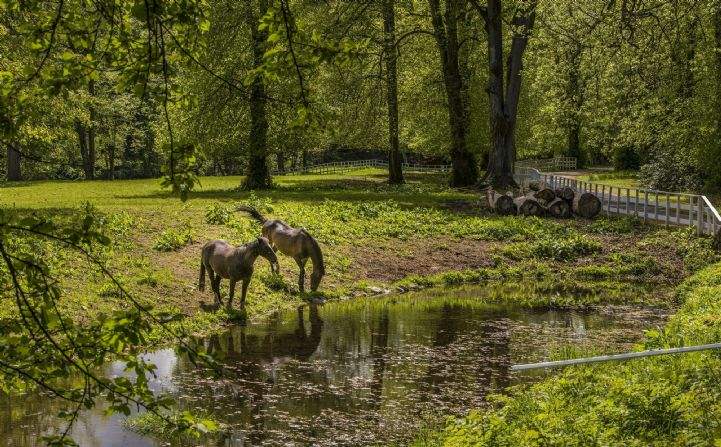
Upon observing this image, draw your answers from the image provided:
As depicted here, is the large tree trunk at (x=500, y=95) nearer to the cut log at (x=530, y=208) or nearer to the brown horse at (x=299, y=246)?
the cut log at (x=530, y=208)

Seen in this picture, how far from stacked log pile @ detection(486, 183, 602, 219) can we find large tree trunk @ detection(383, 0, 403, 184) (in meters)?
8.32

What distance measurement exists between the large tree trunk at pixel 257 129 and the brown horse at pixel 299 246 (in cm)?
1234

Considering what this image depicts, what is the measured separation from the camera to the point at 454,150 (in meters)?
46.3

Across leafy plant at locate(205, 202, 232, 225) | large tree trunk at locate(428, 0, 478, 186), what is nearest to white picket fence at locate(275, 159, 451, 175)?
large tree trunk at locate(428, 0, 478, 186)

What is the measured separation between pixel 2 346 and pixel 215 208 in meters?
21.9

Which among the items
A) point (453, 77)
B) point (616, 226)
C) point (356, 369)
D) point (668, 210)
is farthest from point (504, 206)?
point (356, 369)

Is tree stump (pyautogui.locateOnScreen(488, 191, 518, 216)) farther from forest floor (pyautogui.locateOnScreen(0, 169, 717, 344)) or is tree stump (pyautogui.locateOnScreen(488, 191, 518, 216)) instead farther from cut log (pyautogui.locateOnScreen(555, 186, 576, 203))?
cut log (pyautogui.locateOnScreen(555, 186, 576, 203))

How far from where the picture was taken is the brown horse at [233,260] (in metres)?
19.9

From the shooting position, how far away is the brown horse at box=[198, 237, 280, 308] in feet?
65.2

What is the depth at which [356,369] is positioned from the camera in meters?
15.6

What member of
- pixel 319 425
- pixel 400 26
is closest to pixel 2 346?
pixel 319 425

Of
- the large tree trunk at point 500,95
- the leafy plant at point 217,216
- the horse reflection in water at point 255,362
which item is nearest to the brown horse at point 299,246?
the horse reflection in water at point 255,362

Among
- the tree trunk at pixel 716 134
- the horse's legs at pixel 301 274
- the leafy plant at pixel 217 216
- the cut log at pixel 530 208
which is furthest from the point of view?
the cut log at pixel 530 208

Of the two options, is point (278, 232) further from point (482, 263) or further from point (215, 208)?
point (482, 263)
